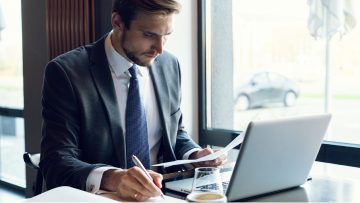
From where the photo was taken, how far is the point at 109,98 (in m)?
1.96

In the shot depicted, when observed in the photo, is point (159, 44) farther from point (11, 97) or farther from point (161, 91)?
point (11, 97)

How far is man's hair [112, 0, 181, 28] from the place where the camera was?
1.95m

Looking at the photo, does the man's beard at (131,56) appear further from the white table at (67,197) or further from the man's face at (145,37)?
the white table at (67,197)

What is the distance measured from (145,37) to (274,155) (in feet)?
2.85

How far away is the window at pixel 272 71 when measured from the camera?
2.58m

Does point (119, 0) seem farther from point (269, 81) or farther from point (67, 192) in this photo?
point (269, 81)

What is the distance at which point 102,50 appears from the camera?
2.06 metres

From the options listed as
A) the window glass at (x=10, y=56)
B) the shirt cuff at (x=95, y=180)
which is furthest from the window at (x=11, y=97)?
the shirt cuff at (x=95, y=180)

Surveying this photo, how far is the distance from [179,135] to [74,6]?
147 centimetres

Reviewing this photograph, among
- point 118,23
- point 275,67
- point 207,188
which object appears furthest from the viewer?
point 275,67

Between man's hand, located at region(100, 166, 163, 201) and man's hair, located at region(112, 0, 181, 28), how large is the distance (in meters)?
0.73

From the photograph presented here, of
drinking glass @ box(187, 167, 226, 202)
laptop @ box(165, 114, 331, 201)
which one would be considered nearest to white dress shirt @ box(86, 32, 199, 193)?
laptop @ box(165, 114, 331, 201)

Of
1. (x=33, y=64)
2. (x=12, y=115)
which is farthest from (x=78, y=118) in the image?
(x=12, y=115)

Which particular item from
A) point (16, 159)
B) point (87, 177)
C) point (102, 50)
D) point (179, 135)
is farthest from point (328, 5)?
point (16, 159)
